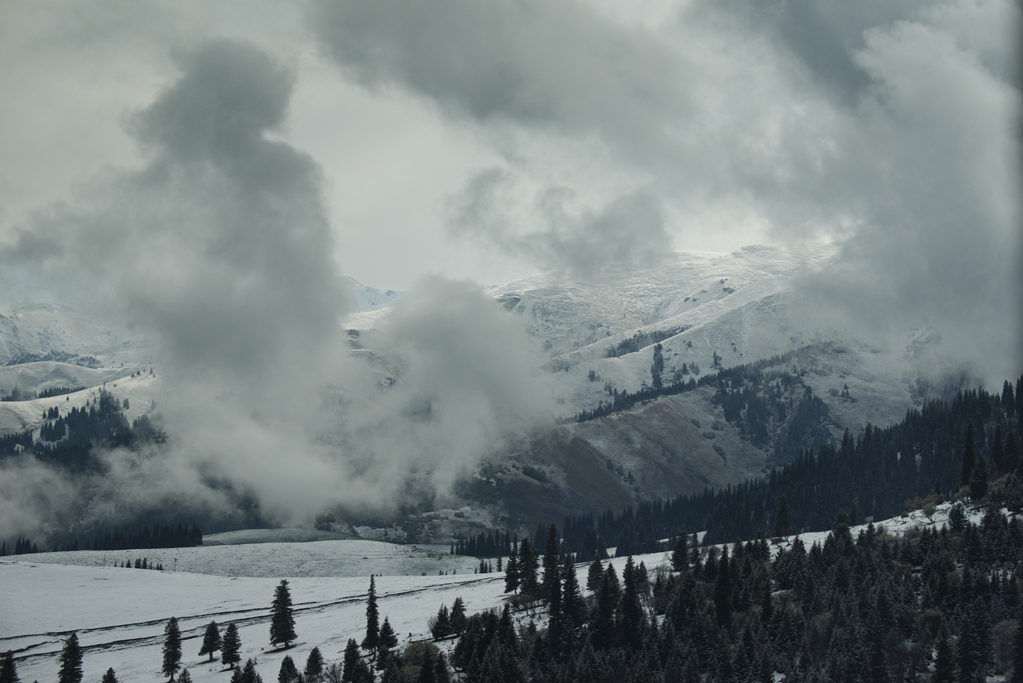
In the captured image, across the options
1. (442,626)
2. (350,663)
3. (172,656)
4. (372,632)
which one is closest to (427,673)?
(350,663)

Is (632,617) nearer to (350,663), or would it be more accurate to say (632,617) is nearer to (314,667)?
(350,663)

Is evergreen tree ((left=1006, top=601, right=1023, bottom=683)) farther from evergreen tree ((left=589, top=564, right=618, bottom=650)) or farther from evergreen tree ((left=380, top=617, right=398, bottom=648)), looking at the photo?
evergreen tree ((left=380, top=617, right=398, bottom=648))

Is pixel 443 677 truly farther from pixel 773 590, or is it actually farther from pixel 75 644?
pixel 75 644

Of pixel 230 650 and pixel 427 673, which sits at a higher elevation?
pixel 427 673

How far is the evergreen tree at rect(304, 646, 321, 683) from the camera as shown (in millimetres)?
171750

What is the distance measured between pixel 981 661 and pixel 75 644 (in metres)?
155

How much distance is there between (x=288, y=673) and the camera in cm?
16875

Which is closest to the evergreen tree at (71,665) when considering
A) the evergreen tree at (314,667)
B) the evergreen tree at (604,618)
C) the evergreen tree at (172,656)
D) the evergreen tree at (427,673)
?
the evergreen tree at (172,656)

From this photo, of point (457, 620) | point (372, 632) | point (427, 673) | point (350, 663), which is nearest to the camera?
point (427, 673)

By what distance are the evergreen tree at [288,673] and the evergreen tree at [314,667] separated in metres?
2.24

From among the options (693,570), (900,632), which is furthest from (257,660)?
(900,632)

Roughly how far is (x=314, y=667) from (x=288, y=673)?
5.93 m

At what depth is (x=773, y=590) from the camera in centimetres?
17875

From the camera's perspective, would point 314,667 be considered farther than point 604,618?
No
